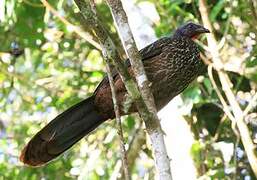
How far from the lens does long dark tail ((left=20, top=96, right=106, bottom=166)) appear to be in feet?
10.8

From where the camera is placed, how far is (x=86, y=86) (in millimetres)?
5172

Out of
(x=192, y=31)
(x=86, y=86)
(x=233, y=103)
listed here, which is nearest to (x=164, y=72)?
(x=192, y=31)

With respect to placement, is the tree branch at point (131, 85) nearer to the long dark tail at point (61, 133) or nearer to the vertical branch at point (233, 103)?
the long dark tail at point (61, 133)

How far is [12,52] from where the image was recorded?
217 inches

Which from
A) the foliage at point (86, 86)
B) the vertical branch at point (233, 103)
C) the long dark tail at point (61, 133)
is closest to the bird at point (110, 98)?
the long dark tail at point (61, 133)

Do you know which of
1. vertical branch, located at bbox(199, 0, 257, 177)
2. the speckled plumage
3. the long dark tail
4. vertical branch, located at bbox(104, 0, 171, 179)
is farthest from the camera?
vertical branch, located at bbox(199, 0, 257, 177)

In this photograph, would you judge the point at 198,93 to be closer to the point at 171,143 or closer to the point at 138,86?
the point at 171,143

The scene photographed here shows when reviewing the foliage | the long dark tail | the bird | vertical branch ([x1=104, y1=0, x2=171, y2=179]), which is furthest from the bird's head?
vertical branch ([x1=104, y1=0, x2=171, y2=179])

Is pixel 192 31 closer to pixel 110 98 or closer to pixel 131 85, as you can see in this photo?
pixel 110 98

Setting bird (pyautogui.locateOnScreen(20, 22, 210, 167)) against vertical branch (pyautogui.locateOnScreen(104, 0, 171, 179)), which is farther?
bird (pyautogui.locateOnScreen(20, 22, 210, 167))

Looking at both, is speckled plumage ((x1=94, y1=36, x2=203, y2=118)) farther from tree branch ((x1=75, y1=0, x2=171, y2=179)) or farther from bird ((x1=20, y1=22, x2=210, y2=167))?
tree branch ((x1=75, y1=0, x2=171, y2=179))

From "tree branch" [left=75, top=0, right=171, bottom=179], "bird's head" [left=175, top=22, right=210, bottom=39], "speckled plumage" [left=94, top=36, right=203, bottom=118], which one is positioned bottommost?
"tree branch" [left=75, top=0, right=171, bottom=179]

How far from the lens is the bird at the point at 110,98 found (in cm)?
337

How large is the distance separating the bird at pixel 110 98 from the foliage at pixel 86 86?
0.50 meters
